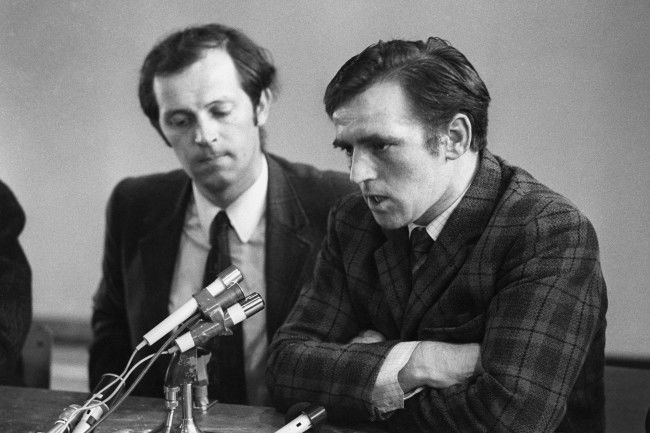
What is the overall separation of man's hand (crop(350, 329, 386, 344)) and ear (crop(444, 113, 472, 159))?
47 centimetres

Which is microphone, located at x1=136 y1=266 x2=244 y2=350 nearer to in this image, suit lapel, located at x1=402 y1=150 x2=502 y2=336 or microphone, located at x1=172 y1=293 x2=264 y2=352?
microphone, located at x1=172 y1=293 x2=264 y2=352

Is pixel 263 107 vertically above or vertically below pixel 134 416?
above

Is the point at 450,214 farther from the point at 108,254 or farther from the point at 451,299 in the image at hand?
the point at 108,254

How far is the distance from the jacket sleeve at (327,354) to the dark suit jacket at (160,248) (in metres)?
0.33

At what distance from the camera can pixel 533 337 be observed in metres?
1.75

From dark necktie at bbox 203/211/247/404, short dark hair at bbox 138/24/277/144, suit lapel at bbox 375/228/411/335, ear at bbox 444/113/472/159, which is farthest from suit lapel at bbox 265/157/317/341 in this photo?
ear at bbox 444/113/472/159

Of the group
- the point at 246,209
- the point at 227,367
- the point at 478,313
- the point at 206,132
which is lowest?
the point at 227,367

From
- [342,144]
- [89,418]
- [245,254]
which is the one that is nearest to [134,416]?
[89,418]

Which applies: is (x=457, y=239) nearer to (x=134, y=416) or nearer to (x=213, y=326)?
(x=213, y=326)

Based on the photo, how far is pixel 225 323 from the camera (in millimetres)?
1709

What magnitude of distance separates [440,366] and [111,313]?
54.7 inches

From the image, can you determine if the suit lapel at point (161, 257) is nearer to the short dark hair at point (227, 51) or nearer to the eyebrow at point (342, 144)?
the short dark hair at point (227, 51)

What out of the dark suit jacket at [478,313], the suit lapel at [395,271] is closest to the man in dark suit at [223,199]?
the dark suit jacket at [478,313]

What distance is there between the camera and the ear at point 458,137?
76.9 inches
